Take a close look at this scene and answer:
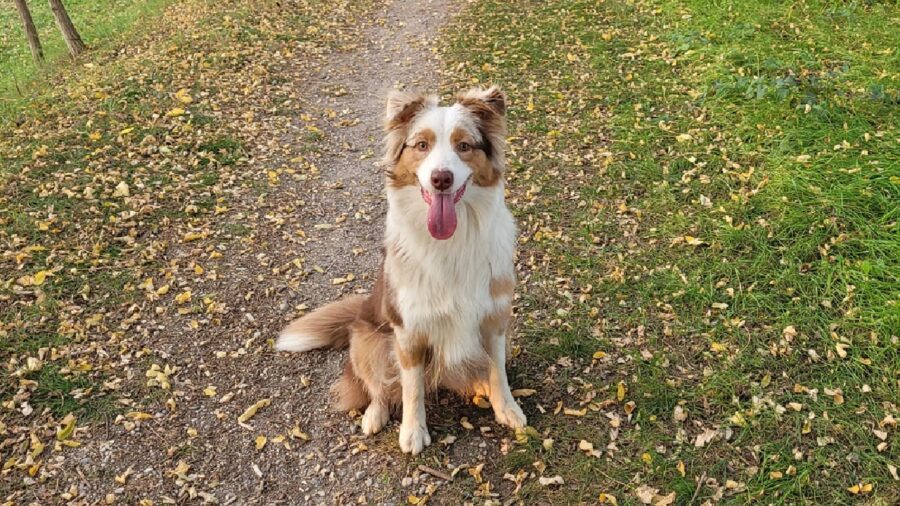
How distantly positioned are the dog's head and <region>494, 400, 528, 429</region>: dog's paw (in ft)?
4.84

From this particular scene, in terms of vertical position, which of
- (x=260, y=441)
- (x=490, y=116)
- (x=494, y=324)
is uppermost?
(x=490, y=116)

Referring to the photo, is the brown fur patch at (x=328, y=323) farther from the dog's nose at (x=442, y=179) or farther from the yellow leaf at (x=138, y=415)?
the dog's nose at (x=442, y=179)

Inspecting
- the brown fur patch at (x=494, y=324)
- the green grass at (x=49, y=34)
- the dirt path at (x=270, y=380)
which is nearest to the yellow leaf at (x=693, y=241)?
the brown fur patch at (x=494, y=324)

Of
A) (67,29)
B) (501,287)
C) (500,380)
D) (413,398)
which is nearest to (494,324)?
(501,287)

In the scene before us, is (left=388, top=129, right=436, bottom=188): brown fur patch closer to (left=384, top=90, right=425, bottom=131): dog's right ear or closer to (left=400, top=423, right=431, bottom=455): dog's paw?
(left=384, top=90, right=425, bottom=131): dog's right ear

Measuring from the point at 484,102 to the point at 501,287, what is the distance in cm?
113

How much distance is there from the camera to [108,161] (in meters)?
7.73

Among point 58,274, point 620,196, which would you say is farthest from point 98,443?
point 620,196

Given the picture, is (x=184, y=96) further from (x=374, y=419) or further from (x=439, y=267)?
(x=439, y=267)

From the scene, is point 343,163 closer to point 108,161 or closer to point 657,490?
point 108,161

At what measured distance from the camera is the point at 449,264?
374 cm

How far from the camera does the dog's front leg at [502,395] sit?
14.0 ft

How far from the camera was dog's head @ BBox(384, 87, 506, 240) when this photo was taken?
3471mm

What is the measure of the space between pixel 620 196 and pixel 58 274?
570 cm
